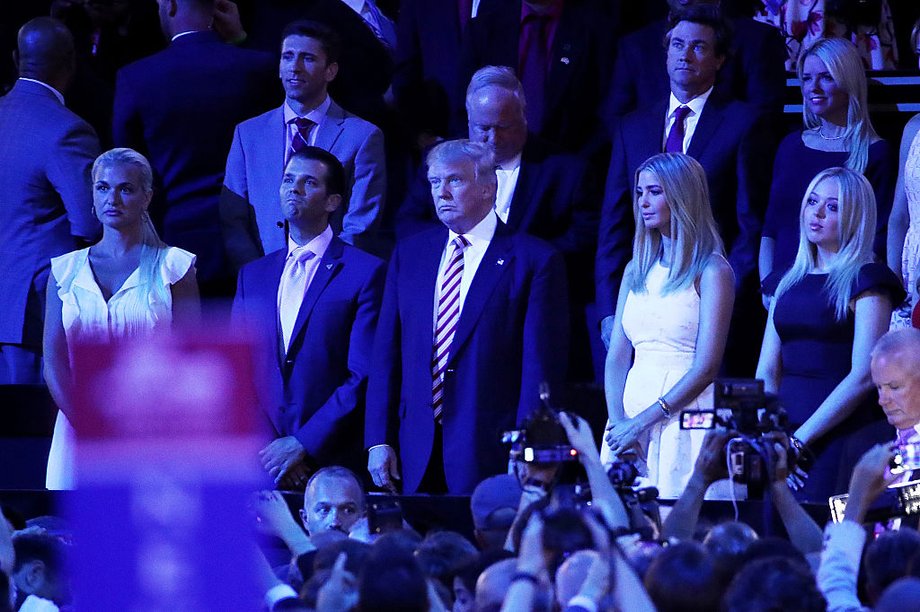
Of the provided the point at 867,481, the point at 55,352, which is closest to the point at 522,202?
the point at 55,352

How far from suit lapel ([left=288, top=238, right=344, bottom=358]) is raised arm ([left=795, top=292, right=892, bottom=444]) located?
1930mm

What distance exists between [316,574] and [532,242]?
8.44 feet

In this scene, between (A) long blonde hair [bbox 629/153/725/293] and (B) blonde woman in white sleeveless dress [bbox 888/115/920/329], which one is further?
(B) blonde woman in white sleeveless dress [bbox 888/115/920/329]

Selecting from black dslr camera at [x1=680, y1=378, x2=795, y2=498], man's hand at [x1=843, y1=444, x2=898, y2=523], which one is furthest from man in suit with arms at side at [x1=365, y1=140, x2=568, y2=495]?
man's hand at [x1=843, y1=444, x2=898, y2=523]

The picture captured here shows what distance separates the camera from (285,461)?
7074 mm

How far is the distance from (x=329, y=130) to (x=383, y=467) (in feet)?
5.61

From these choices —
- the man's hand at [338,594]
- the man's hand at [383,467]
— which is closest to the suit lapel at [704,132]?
the man's hand at [383,467]

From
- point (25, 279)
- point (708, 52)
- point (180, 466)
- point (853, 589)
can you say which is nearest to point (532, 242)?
point (708, 52)

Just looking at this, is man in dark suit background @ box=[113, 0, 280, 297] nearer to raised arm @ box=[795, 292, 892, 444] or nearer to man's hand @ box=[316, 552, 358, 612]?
raised arm @ box=[795, 292, 892, 444]

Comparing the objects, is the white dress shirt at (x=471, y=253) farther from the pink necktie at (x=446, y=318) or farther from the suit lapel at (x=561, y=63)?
the suit lapel at (x=561, y=63)

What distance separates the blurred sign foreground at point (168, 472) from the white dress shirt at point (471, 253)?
11.7 feet

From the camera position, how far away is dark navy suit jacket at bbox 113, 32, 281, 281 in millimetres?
8008

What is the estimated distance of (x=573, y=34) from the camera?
8227mm

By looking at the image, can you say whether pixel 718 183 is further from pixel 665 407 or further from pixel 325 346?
pixel 325 346
